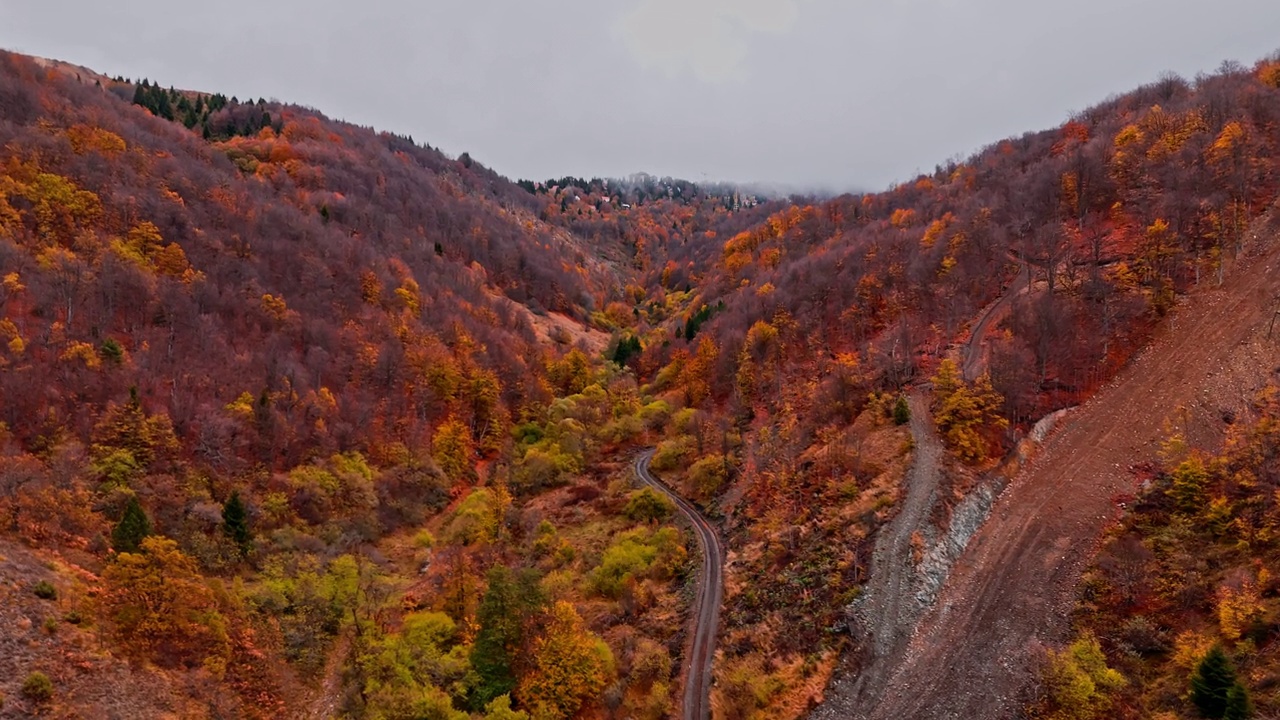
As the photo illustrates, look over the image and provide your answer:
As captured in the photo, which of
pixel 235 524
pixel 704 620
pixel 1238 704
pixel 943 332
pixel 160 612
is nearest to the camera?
pixel 1238 704

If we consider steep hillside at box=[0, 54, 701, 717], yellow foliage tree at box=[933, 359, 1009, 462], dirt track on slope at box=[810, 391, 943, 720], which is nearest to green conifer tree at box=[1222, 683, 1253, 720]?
dirt track on slope at box=[810, 391, 943, 720]

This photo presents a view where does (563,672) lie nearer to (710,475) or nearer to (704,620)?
(704,620)

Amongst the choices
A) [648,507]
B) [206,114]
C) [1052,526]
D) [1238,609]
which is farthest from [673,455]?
[206,114]

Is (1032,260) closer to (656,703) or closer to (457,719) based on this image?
(656,703)

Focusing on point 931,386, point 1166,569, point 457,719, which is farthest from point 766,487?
point 457,719

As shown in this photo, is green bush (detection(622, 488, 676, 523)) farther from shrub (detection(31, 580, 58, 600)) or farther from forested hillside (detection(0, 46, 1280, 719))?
shrub (detection(31, 580, 58, 600))

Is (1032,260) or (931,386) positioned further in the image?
(1032,260)
